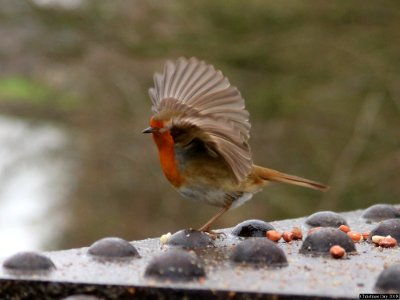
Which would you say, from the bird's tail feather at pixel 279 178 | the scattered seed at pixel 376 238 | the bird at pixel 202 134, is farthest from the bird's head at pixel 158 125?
the scattered seed at pixel 376 238

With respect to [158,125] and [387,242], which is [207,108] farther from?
[387,242]

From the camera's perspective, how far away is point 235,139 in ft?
10.7

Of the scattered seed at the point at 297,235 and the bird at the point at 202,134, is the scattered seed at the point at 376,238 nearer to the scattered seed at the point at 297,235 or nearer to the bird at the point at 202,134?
the scattered seed at the point at 297,235

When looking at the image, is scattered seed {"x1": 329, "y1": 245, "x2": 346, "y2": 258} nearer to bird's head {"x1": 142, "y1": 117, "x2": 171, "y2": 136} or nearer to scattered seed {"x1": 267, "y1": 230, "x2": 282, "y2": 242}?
scattered seed {"x1": 267, "y1": 230, "x2": 282, "y2": 242}

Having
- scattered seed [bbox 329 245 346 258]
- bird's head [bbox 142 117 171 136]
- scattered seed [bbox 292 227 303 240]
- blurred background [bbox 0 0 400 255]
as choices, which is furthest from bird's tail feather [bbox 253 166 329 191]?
blurred background [bbox 0 0 400 255]

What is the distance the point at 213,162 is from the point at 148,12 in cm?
641

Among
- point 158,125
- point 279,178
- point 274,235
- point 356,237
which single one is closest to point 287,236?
point 274,235

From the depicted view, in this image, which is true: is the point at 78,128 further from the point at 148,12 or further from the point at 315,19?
the point at 315,19

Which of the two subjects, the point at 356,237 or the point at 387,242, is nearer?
the point at 387,242

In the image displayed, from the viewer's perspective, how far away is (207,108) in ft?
11.4

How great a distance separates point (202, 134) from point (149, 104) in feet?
22.2

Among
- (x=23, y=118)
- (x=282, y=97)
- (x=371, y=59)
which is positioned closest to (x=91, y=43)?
(x=23, y=118)

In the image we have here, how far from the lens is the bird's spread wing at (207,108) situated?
127 inches

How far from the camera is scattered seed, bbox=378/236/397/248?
2765 mm
